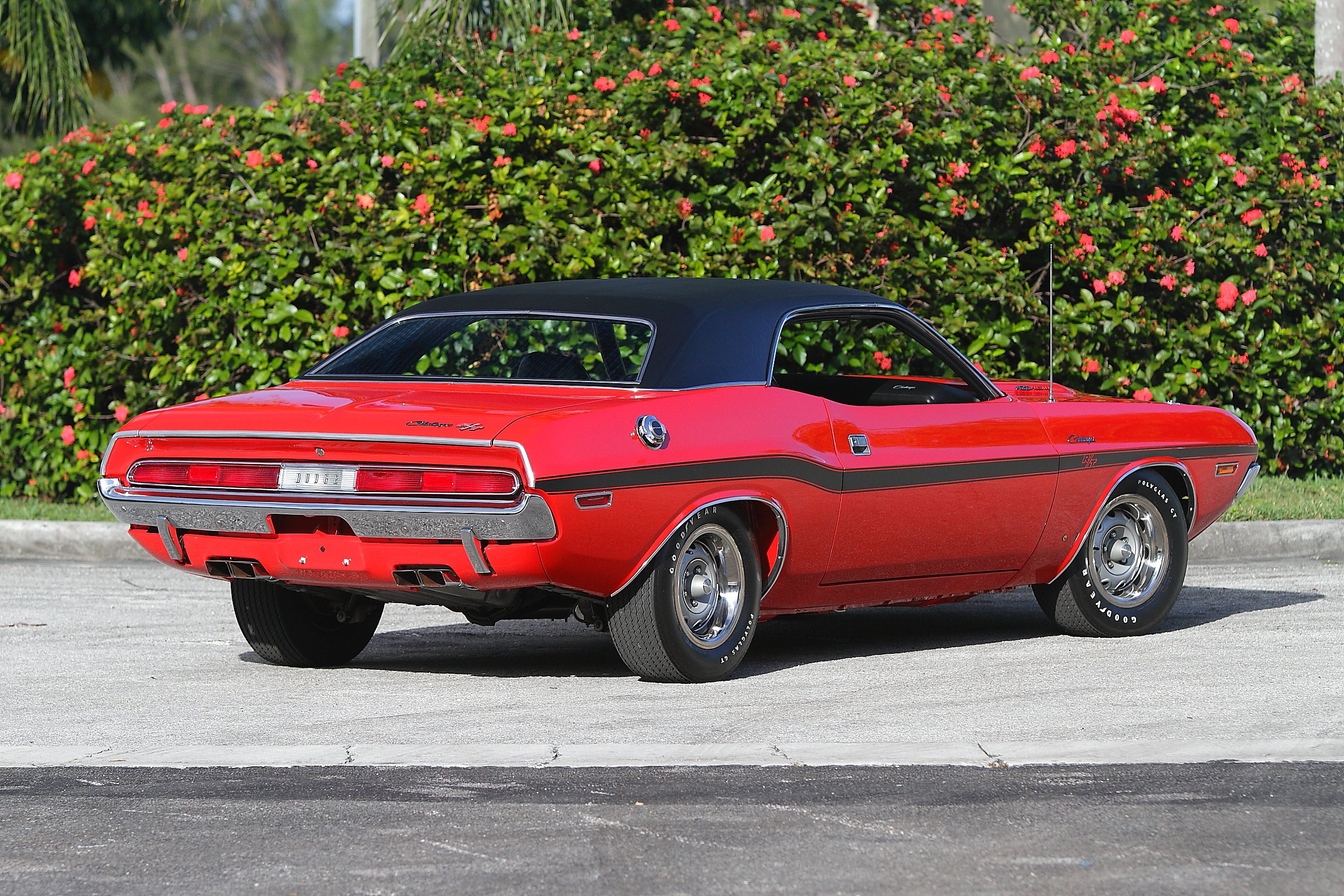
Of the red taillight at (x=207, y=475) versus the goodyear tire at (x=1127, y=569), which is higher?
the red taillight at (x=207, y=475)

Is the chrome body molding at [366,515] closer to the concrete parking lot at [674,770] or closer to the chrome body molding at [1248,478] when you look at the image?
the concrete parking lot at [674,770]

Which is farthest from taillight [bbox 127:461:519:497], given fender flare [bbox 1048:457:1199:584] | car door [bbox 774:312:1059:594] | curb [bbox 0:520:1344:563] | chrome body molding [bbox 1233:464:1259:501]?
curb [bbox 0:520:1344:563]

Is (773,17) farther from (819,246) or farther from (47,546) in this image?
(47,546)

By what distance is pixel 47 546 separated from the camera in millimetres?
11086

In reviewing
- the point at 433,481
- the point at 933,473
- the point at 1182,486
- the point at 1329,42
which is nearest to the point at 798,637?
the point at 933,473

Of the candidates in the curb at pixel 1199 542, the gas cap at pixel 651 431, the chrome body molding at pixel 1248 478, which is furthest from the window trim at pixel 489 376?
the curb at pixel 1199 542

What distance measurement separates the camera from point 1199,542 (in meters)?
10.8

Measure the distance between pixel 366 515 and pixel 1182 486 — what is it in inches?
149

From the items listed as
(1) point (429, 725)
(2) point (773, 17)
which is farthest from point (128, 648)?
(2) point (773, 17)

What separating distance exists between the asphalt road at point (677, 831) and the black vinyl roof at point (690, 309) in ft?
6.04

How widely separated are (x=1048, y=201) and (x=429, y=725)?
7149 millimetres

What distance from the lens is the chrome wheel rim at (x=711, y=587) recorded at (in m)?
6.69

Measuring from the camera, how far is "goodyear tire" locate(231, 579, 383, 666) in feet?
23.8

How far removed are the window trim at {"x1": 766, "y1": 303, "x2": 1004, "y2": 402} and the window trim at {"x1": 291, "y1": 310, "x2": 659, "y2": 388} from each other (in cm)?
64
